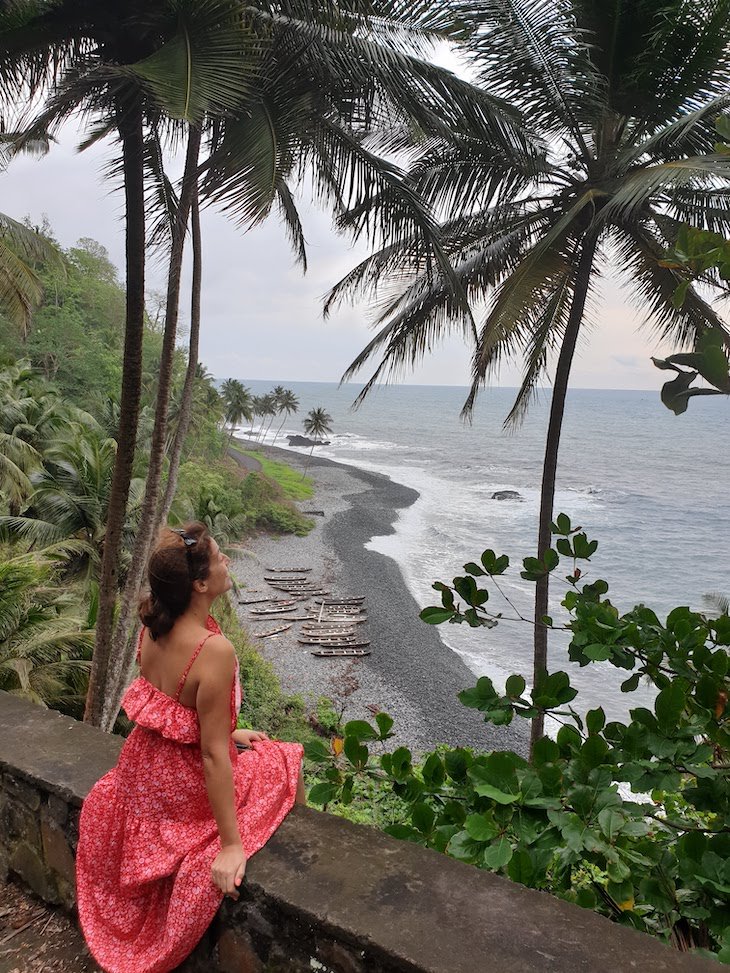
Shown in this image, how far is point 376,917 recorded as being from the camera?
1.56m

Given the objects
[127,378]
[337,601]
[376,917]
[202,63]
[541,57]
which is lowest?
[337,601]

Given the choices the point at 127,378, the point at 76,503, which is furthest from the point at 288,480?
the point at 127,378

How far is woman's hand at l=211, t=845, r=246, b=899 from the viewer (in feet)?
5.62

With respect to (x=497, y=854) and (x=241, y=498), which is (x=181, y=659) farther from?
(x=241, y=498)

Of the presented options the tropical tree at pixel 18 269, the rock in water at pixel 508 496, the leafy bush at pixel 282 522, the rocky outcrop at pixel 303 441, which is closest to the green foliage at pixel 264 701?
A: the tropical tree at pixel 18 269

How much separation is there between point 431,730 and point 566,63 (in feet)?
46.7

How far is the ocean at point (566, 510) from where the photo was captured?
969 inches

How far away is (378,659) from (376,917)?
20.3 metres

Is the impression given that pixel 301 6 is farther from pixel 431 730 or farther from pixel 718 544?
pixel 718 544

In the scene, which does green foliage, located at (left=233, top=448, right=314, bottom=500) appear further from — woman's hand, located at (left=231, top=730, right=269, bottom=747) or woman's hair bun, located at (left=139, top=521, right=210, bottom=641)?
woman's hair bun, located at (left=139, top=521, right=210, bottom=641)

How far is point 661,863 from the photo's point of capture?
5.01ft

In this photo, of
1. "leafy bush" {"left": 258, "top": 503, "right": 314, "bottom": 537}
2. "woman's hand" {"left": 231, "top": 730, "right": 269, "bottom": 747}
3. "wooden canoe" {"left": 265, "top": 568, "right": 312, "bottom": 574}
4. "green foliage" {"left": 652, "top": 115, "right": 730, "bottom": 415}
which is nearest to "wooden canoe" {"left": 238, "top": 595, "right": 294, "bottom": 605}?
"wooden canoe" {"left": 265, "top": 568, "right": 312, "bottom": 574}

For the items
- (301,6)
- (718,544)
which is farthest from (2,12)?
(718,544)

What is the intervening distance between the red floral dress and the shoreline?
1500 cm
